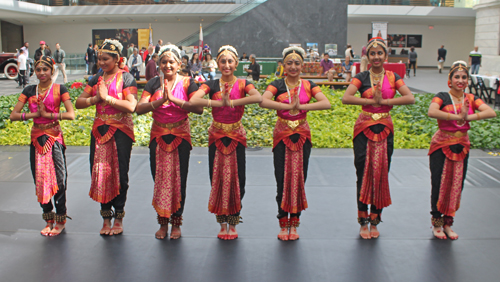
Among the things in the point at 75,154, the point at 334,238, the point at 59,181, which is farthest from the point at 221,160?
the point at 75,154

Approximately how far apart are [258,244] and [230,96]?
4.32 ft

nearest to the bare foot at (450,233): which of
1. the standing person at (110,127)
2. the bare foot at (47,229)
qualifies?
the standing person at (110,127)

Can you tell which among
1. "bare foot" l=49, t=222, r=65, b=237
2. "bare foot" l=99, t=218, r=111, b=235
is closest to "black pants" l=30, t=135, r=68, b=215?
"bare foot" l=49, t=222, r=65, b=237

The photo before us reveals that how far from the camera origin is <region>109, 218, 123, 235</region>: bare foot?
4012 mm

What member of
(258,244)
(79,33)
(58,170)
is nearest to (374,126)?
(258,244)

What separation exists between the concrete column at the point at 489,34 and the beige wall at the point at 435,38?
9380 mm

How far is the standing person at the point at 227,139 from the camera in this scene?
3717 mm

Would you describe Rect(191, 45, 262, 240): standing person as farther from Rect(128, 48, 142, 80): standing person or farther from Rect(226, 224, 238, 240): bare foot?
Rect(128, 48, 142, 80): standing person

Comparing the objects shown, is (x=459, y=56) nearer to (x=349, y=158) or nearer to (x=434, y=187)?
(x=349, y=158)

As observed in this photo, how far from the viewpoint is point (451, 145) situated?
3.84m

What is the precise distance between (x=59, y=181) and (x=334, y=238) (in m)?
2.55

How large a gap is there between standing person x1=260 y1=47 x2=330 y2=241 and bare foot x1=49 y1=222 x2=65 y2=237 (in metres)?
2.02

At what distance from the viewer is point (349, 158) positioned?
22.2ft

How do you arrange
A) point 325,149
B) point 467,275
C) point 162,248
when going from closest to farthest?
point 467,275, point 162,248, point 325,149
